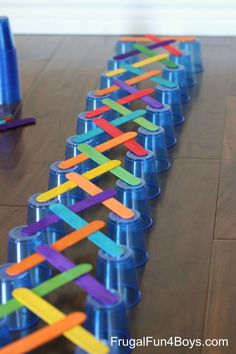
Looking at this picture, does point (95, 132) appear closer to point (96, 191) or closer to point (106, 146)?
point (106, 146)

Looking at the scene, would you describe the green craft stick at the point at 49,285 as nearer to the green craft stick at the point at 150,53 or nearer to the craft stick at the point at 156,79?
the craft stick at the point at 156,79

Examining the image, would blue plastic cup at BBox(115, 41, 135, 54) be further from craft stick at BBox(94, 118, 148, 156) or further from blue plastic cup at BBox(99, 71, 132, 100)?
craft stick at BBox(94, 118, 148, 156)

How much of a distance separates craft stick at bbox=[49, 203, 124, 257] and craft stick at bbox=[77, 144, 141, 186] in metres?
0.11

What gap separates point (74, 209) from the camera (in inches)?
45.6

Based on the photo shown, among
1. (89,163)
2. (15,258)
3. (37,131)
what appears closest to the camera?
(15,258)

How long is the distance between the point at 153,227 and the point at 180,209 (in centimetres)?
6

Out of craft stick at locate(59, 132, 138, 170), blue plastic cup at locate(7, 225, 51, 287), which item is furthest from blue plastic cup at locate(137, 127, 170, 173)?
blue plastic cup at locate(7, 225, 51, 287)

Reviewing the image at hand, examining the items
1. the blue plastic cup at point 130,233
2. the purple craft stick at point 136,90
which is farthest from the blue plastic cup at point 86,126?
the blue plastic cup at point 130,233

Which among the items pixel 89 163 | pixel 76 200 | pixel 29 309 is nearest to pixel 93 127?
pixel 89 163

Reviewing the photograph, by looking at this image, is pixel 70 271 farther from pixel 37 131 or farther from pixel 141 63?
pixel 141 63

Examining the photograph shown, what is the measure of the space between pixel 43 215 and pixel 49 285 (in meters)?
0.21

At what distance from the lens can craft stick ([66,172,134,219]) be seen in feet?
3.68

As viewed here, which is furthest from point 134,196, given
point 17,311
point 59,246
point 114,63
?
point 114,63

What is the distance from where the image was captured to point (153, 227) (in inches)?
47.7
